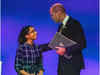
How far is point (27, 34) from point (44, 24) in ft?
0.80

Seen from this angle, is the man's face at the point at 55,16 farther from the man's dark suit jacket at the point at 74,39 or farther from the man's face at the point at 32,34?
the man's face at the point at 32,34

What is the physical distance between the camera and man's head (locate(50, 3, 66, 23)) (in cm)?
230

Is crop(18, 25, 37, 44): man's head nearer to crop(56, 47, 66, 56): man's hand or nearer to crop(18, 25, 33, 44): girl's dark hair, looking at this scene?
crop(18, 25, 33, 44): girl's dark hair

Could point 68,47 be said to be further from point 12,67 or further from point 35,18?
point 12,67

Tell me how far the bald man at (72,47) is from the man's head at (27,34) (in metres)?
0.27

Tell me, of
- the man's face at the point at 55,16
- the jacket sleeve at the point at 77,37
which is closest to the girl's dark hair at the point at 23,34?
the man's face at the point at 55,16

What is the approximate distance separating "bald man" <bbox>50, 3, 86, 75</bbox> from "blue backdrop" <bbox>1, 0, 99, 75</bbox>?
71 mm

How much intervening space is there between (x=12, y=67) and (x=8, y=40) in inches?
11.6

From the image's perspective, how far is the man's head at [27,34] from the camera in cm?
228

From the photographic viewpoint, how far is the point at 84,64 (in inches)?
92.1

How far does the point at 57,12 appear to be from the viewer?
230 cm

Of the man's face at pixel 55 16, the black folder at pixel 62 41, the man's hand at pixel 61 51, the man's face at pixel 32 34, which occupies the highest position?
the man's face at pixel 55 16

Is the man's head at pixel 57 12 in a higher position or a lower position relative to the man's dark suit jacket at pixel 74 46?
higher

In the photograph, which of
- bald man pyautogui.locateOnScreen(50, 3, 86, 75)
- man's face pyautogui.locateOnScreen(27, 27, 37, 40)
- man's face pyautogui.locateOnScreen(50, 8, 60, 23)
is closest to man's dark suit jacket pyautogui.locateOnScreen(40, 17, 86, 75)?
bald man pyautogui.locateOnScreen(50, 3, 86, 75)
